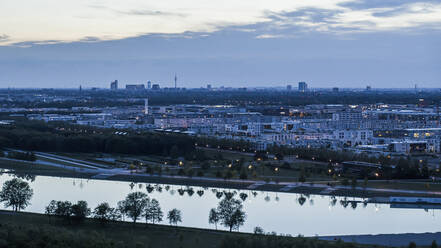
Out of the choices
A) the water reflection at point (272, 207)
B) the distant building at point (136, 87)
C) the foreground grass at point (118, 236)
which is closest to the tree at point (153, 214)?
the foreground grass at point (118, 236)

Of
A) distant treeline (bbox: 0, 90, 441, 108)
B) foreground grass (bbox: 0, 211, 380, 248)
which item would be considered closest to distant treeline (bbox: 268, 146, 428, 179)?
foreground grass (bbox: 0, 211, 380, 248)

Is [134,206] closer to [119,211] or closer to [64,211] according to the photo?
[119,211]

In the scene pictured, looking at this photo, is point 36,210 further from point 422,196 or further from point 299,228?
point 422,196

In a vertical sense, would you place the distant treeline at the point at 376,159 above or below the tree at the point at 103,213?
above

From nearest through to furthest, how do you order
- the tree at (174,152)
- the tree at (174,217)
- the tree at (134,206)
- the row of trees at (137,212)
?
the row of trees at (137,212) → the tree at (174,217) → the tree at (134,206) → the tree at (174,152)

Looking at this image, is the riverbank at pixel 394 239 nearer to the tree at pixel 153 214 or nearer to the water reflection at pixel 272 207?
the water reflection at pixel 272 207

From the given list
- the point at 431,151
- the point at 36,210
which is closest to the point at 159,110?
the point at 431,151
